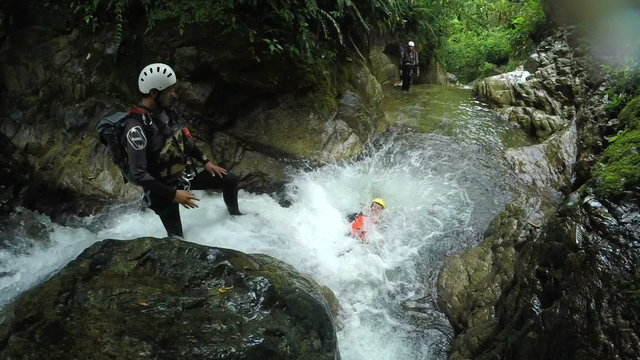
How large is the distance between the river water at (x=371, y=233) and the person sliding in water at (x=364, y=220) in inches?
4.7

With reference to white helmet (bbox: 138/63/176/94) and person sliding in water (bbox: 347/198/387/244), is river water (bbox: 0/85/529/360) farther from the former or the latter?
white helmet (bbox: 138/63/176/94)

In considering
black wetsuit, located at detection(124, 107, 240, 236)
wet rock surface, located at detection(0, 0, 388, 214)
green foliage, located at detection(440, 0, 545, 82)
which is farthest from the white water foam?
green foliage, located at detection(440, 0, 545, 82)

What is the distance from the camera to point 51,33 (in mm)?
6805

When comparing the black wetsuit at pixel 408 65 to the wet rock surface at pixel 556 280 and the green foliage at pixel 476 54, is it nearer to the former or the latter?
the wet rock surface at pixel 556 280

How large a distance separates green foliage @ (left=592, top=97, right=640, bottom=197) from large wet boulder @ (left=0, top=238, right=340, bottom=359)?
8.71ft

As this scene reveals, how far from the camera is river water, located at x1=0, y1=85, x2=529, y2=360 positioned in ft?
15.0

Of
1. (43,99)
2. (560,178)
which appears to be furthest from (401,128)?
(43,99)

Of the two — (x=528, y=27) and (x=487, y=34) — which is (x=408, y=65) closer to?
(x=528, y=27)

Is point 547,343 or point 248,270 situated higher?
point 547,343

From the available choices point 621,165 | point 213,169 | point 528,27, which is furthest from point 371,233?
point 528,27

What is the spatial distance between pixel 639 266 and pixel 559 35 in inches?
414

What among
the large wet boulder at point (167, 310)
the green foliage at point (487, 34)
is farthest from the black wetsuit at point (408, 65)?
the large wet boulder at point (167, 310)

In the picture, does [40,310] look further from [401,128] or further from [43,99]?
[401,128]

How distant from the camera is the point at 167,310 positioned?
3.11m
